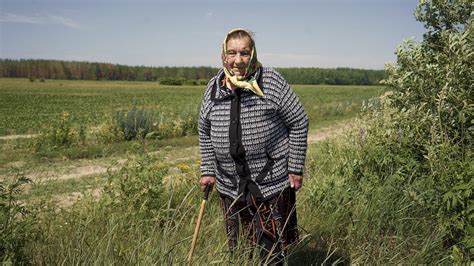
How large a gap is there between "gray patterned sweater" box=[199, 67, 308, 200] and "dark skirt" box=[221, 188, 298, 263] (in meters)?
0.07

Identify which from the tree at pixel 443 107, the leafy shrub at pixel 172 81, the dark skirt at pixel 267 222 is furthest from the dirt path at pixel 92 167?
the leafy shrub at pixel 172 81

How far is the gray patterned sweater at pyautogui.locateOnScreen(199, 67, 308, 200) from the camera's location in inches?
107

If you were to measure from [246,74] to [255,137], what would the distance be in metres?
0.40

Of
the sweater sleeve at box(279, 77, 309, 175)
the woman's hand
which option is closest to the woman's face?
the sweater sleeve at box(279, 77, 309, 175)

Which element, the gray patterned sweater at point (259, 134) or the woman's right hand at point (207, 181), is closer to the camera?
the gray patterned sweater at point (259, 134)

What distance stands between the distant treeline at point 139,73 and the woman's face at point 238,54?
80109 millimetres

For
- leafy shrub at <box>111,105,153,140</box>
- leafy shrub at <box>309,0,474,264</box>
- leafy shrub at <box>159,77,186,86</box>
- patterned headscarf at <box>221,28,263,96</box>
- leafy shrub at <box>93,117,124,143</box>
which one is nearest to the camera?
patterned headscarf at <box>221,28,263,96</box>

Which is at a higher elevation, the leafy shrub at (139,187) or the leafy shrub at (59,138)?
the leafy shrub at (139,187)

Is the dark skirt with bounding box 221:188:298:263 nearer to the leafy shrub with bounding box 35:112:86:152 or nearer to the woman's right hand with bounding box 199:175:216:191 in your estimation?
the woman's right hand with bounding box 199:175:216:191

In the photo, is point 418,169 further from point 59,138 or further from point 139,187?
point 59,138

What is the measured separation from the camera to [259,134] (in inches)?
107

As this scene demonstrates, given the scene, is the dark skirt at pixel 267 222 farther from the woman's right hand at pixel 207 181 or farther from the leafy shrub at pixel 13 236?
the leafy shrub at pixel 13 236

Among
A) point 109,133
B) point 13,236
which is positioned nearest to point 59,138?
point 109,133

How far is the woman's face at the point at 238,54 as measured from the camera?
2.65 metres
